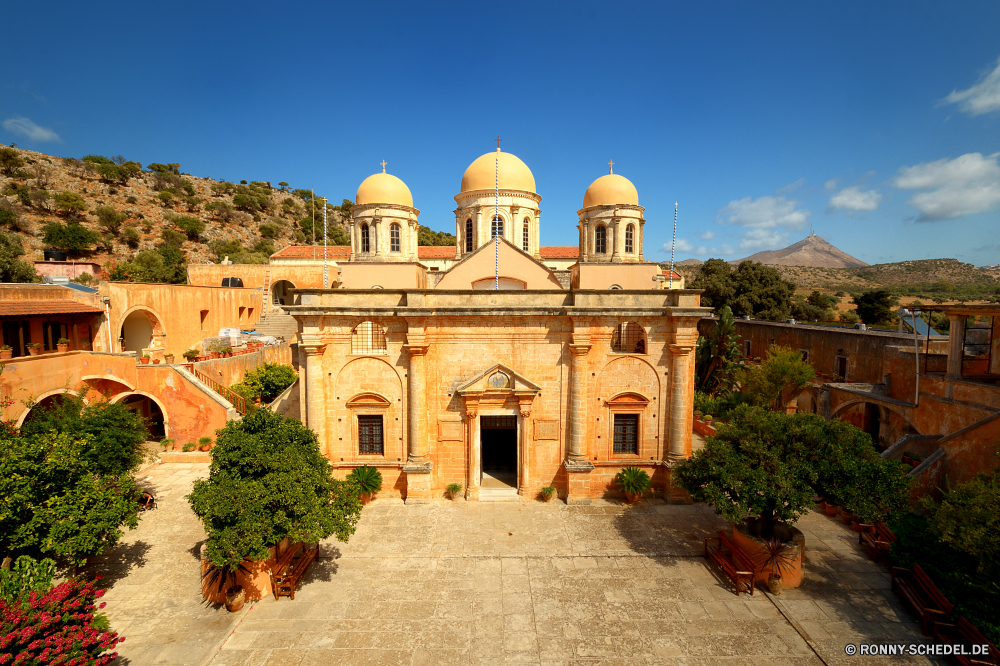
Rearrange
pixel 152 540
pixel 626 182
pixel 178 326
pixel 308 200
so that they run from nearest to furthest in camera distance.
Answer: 1. pixel 152 540
2. pixel 626 182
3. pixel 178 326
4. pixel 308 200

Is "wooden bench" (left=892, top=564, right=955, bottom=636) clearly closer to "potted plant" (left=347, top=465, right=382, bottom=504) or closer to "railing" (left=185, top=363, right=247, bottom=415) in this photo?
"potted plant" (left=347, top=465, right=382, bottom=504)

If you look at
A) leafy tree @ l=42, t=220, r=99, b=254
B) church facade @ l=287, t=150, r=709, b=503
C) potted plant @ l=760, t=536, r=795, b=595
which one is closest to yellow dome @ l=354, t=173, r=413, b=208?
church facade @ l=287, t=150, r=709, b=503

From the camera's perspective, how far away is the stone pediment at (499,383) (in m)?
13.2

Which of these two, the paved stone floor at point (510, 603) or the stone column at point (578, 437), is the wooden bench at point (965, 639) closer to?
the paved stone floor at point (510, 603)

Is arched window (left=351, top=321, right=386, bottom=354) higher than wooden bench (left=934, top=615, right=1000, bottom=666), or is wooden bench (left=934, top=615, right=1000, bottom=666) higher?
arched window (left=351, top=321, right=386, bottom=354)

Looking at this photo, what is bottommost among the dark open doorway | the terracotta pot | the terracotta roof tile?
the terracotta pot

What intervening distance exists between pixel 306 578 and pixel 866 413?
71.3ft

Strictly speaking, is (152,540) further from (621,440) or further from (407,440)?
(621,440)

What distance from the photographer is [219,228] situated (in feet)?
193

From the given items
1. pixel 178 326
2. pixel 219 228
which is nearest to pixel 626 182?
pixel 178 326

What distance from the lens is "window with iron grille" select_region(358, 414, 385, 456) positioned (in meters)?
13.7

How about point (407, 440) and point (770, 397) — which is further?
point (770, 397)

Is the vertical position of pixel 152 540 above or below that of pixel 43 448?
below

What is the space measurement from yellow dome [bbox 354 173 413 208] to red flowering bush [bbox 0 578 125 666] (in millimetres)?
20680
